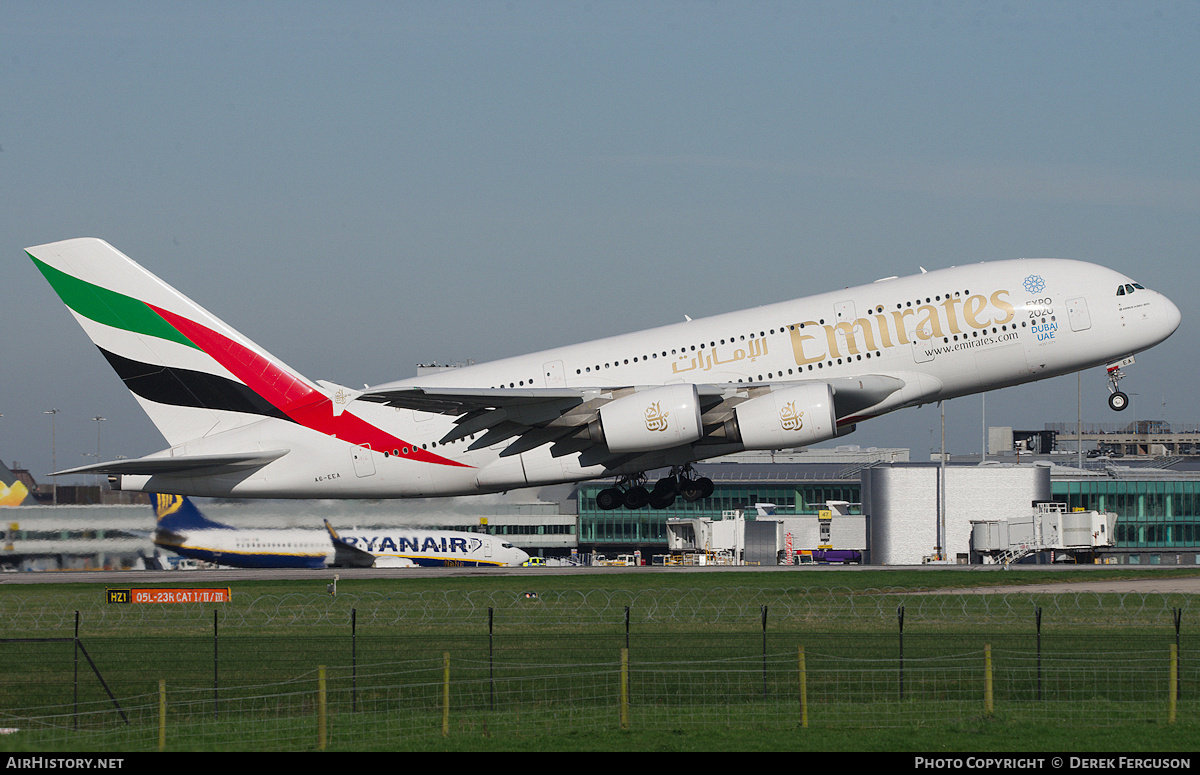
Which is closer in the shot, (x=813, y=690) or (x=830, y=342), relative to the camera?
(x=813, y=690)

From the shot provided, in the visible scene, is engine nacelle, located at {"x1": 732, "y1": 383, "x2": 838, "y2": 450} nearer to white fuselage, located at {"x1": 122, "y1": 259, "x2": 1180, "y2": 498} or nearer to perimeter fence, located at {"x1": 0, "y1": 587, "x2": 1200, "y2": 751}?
white fuselage, located at {"x1": 122, "y1": 259, "x2": 1180, "y2": 498}

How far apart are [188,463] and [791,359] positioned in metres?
17.8

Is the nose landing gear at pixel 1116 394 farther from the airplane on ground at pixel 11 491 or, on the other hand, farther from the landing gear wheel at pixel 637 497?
the airplane on ground at pixel 11 491

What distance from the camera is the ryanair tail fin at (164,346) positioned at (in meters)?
37.6

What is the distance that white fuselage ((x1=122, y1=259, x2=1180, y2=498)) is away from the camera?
33844 mm

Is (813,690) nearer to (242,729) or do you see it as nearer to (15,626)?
(242,729)

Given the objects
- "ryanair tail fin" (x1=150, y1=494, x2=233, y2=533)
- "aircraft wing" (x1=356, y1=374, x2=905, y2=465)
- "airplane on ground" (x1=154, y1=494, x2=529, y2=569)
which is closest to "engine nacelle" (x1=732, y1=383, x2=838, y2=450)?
"aircraft wing" (x1=356, y1=374, x2=905, y2=465)

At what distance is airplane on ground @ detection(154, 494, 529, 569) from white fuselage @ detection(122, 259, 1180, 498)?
8417 millimetres

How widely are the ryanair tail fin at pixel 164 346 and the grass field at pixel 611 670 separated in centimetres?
654

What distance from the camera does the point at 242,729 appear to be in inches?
832

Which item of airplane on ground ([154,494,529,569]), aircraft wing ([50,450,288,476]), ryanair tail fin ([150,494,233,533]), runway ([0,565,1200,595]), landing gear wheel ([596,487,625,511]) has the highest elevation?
aircraft wing ([50,450,288,476])

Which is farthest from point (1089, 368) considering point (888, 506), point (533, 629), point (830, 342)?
point (888, 506)

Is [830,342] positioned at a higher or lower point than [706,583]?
higher
